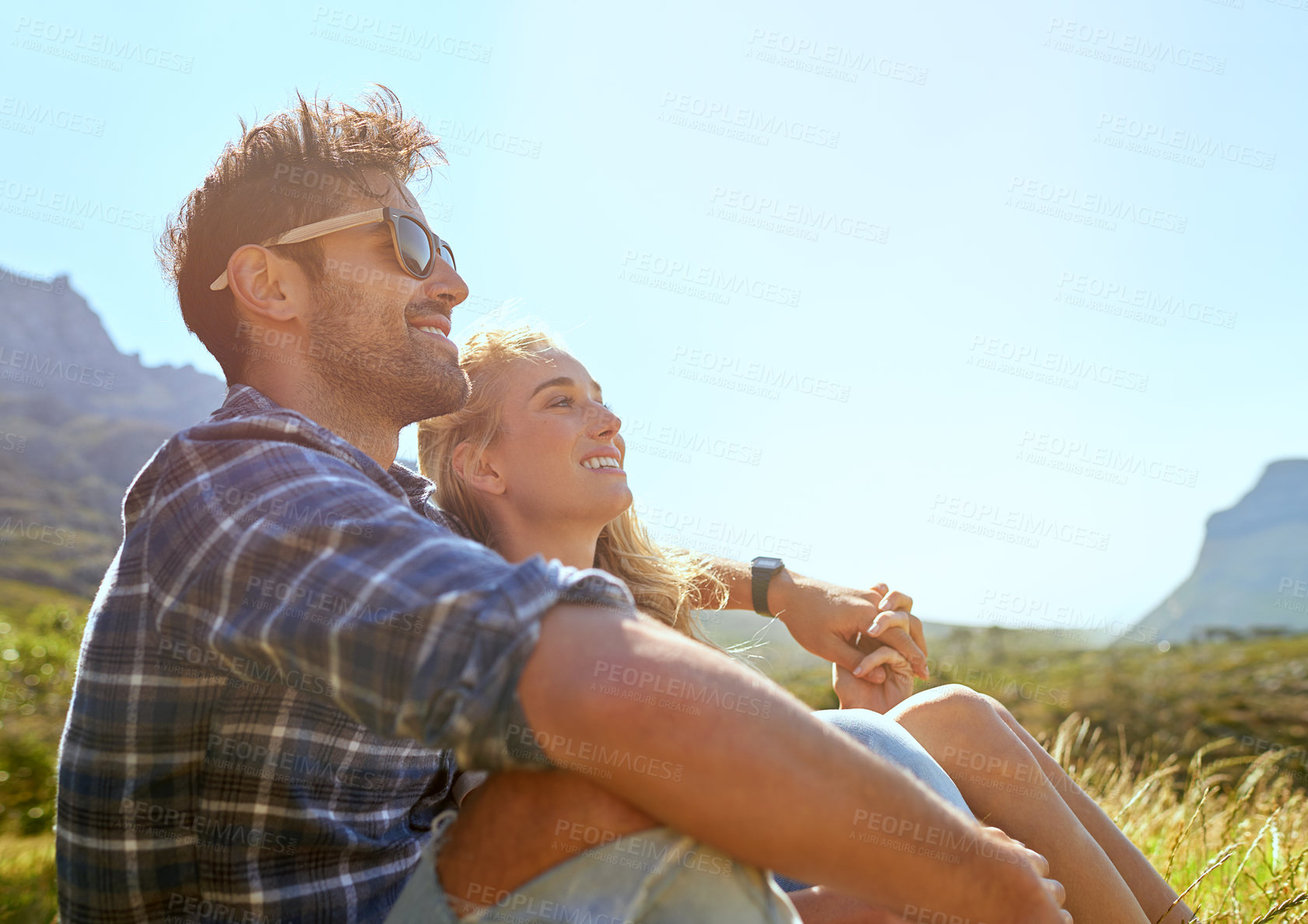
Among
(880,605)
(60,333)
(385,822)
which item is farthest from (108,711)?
(60,333)

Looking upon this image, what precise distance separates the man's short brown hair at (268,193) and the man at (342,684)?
0.07 feet

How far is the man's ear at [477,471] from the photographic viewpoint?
3314mm

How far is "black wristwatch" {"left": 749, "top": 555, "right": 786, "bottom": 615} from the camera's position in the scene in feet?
11.7

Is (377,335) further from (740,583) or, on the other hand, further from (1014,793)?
(1014,793)

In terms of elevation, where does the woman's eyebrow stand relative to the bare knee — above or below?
above

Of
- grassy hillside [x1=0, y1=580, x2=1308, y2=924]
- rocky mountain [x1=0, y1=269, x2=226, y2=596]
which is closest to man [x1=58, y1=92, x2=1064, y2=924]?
rocky mountain [x1=0, y1=269, x2=226, y2=596]

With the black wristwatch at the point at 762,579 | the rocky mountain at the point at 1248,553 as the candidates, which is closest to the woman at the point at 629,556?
the black wristwatch at the point at 762,579

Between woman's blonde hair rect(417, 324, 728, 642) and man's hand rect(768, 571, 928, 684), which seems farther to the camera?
woman's blonde hair rect(417, 324, 728, 642)

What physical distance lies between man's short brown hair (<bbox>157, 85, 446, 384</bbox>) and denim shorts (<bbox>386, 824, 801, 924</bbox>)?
6.45ft

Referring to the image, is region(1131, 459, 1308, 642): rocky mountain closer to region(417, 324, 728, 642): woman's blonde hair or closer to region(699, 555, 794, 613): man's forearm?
region(699, 555, 794, 613): man's forearm

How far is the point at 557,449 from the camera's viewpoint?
3.27 metres

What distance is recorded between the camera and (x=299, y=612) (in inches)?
48.1

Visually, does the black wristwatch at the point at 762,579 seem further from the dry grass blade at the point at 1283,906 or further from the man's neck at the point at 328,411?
the dry grass blade at the point at 1283,906

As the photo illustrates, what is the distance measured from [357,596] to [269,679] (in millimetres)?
453
